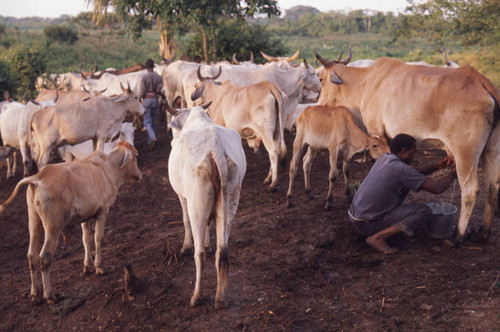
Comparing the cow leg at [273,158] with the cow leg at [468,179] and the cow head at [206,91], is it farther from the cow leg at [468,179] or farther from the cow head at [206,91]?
the cow leg at [468,179]

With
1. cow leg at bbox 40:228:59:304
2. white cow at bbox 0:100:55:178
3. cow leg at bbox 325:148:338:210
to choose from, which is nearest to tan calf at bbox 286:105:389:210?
cow leg at bbox 325:148:338:210

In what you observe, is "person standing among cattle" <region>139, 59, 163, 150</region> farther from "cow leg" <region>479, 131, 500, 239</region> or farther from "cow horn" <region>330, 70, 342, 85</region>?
"cow leg" <region>479, 131, 500, 239</region>

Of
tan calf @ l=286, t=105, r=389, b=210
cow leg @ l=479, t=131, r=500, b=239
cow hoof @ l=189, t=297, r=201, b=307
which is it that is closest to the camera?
cow hoof @ l=189, t=297, r=201, b=307

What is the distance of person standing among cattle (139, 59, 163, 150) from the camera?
12.3 m

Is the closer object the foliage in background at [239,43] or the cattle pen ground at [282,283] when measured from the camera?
the cattle pen ground at [282,283]

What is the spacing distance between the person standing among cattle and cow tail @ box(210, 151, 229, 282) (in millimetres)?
8018

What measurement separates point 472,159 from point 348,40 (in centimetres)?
5932

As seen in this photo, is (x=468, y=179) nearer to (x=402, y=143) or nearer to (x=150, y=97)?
(x=402, y=143)

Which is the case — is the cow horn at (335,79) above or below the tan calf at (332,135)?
above

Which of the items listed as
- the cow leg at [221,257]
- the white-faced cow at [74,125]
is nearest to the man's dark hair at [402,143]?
the cow leg at [221,257]

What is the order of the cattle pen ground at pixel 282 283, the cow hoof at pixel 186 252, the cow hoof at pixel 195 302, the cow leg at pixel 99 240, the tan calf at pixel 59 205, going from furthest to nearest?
1. the cow hoof at pixel 186 252
2. the cow leg at pixel 99 240
3. the tan calf at pixel 59 205
4. the cow hoof at pixel 195 302
5. the cattle pen ground at pixel 282 283

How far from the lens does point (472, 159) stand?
16.8 feet

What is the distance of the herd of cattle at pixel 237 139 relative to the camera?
4.60 metres

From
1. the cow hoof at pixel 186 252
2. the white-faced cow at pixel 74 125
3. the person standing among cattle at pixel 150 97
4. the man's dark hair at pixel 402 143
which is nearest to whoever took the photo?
the man's dark hair at pixel 402 143
